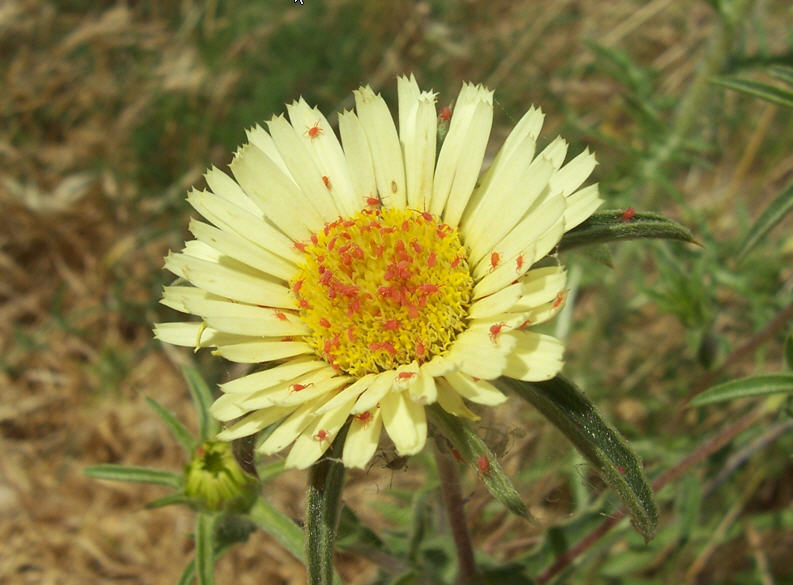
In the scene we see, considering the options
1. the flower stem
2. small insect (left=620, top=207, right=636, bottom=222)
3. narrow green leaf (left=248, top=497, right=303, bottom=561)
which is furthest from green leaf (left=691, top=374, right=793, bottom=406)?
narrow green leaf (left=248, top=497, right=303, bottom=561)

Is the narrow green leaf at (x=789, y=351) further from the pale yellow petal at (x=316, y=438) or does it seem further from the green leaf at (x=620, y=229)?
the pale yellow petal at (x=316, y=438)

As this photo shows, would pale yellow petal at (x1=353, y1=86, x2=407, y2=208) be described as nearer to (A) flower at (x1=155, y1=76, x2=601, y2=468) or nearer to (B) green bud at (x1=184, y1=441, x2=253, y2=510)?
(A) flower at (x1=155, y1=76, x2=601, y2=468)

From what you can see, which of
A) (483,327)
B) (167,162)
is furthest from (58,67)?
(483,327)

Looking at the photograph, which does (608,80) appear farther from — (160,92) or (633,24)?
(160,92)

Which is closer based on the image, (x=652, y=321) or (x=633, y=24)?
(x=652, y=321)

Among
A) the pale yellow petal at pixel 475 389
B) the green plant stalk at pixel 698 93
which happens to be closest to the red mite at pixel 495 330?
the pale yellow petal at pixel 475 389
